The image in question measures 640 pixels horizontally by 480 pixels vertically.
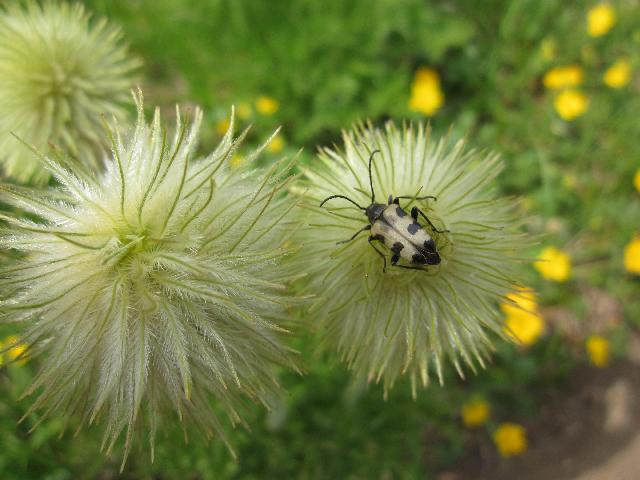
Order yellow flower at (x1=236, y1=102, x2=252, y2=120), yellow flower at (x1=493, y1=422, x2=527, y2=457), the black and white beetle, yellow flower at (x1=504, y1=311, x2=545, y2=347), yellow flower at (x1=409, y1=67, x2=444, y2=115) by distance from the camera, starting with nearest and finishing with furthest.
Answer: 1. the black and white beetle
2. yellow flower at (x1=504, y1=311, x2=545, y2=347)
3. yellow flower at (x1=493, y1=422, x2=527, y2=457)
4. yellow flower at (x1=236, y1=102, x2=252, y2=120)
5. yellow flower at (x1=409, y1=67, x2=444, y2=115)

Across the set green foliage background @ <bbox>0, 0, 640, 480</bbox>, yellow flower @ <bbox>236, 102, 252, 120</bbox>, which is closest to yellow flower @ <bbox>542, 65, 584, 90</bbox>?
green foliage background @ <bbox>0, 0, 640, 480</bbox>

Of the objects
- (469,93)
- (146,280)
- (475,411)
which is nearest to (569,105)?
(469,93)

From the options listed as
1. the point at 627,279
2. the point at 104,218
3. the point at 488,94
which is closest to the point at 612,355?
the point at 627,279

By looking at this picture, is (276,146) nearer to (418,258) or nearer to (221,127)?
(221,127)

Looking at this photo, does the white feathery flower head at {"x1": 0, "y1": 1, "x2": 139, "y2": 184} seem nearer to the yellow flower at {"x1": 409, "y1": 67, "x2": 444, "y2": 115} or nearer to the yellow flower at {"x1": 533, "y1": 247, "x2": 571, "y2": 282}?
the yellow flower at {"x1": 409, "y1": 67, "x2": 444, "y2": 115}

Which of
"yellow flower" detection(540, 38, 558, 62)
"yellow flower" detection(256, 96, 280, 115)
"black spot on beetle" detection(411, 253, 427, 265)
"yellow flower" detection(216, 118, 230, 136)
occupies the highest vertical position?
"yellow flower" detection(540, 38, 558, 62)

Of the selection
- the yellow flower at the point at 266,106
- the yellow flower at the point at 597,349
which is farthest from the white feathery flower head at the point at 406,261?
the yellow flower at the point at 597,349

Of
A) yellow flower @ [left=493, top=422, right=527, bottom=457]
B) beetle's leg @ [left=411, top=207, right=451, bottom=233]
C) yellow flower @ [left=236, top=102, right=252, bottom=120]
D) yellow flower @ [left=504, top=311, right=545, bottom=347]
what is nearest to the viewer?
beetle's leg @ [left=411, top=207, right=451, bottom=233]
